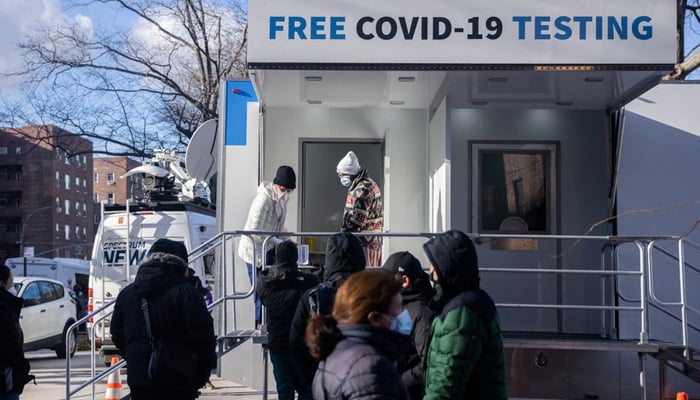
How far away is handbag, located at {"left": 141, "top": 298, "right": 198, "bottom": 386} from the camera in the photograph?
528 centimetres

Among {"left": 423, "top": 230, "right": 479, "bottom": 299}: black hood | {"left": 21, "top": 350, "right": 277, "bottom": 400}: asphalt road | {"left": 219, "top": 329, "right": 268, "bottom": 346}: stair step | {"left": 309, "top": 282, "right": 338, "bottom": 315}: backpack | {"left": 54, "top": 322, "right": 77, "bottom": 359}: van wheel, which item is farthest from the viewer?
{"left": 54, "top": 322, "right": 77, "bottom": 359}: van wheel

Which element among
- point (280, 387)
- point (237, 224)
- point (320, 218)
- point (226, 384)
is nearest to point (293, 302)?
point (280, 387)

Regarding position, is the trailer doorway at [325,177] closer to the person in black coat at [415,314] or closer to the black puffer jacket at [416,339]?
the person in black coat at [415,314]

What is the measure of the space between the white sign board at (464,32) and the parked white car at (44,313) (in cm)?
1230

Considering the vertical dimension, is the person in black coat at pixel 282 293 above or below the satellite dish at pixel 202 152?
below

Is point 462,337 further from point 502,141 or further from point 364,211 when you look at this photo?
point 502,141

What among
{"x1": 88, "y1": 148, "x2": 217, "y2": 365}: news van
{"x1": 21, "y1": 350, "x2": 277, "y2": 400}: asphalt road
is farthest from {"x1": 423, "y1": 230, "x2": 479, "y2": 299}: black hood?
{"x1": 88, "y1": 148, "x2": 217, "y2": 365}: news van

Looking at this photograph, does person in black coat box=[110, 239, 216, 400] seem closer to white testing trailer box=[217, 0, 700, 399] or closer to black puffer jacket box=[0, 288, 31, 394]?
black puffer jacket box=[0, 288, 31, 394]

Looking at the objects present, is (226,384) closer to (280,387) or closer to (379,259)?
(379,259)

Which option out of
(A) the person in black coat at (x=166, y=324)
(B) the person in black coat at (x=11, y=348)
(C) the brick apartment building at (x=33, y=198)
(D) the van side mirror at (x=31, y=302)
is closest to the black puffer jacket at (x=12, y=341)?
(B) the person in black coat at (x=11, y=348)

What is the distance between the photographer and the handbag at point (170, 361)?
5281 millimetres

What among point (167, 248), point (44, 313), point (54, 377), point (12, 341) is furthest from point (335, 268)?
point (44, 313)

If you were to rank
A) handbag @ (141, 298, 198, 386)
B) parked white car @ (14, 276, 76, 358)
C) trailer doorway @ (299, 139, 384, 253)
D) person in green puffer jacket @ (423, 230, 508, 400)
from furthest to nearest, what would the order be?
1. parked white car @ (14, 276, 76, 358)
2. trailer doorway @ (299, 139, 384, 253)
3. handbag @ (141, 298, 198, 386)
4. person in green puffer jacket @ (423, 230, 508, 400)

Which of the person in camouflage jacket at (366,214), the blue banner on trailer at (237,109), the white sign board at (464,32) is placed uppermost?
the white sign board at (464,32)
